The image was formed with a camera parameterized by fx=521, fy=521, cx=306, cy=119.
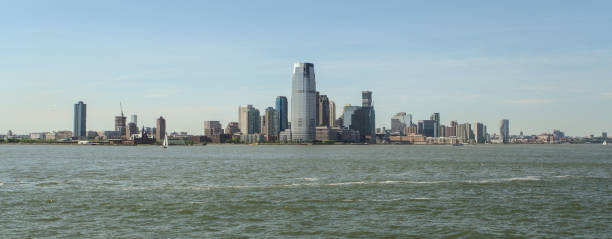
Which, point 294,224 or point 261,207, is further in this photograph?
point 261,207

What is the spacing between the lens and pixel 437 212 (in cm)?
4809

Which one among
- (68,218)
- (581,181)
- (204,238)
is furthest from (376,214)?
(581,181)

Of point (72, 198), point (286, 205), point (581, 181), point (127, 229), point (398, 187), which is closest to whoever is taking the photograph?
point (127, 229)

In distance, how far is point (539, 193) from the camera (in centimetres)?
6312

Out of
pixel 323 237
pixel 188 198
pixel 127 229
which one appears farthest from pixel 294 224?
pixel 188 198

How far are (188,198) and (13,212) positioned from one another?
16728 mm

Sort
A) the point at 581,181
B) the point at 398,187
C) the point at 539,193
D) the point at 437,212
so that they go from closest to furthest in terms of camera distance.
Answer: the point at 437,212
the point at 539,193
the point at 398,187
the point at 581,181

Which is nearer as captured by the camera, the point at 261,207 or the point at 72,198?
the point at 261,207

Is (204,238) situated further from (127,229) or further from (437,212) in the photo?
(437,212)

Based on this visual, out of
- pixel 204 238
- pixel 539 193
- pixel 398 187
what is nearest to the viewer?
pixel 204 238

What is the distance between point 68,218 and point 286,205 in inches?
776

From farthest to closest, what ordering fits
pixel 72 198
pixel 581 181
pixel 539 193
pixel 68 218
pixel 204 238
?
1. pixel 581 181
2. pixel 539 193
3. pixel 72 198
4. pixel 68 218
5. pixel 204 238

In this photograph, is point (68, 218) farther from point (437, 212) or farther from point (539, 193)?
point (539, 193)

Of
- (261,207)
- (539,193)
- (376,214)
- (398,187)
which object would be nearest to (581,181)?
(539,193)
